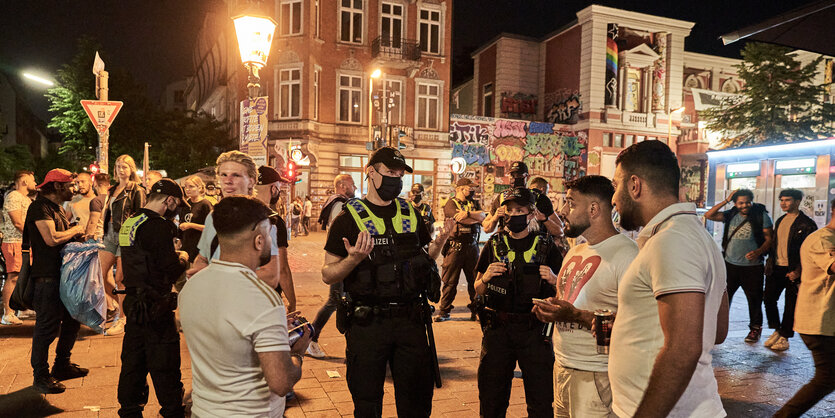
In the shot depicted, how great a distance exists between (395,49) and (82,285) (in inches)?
975

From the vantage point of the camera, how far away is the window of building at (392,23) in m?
28.1

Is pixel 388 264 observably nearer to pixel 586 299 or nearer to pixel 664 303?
pixel 586 299

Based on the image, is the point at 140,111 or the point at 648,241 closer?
the point at 648,241

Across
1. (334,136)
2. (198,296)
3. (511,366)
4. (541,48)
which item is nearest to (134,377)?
(198,296)

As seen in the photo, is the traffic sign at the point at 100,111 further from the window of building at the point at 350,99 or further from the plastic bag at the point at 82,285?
the window of building at the point at 350,99

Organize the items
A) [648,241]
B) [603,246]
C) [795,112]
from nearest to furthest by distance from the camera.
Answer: [648,241] → [603,246] → [795,112]

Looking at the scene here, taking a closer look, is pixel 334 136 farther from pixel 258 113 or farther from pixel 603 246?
pixel 603 246

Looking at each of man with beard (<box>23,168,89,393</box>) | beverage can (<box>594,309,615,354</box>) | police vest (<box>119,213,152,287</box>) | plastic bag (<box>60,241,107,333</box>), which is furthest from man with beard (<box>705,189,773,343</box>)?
man with beard (<box>23,168,89,393</box>)

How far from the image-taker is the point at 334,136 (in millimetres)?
27250

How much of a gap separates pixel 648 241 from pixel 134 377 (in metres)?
3.62

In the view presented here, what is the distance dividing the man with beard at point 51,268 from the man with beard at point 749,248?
319 inches

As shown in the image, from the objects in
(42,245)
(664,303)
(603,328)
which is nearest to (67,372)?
(42,245)

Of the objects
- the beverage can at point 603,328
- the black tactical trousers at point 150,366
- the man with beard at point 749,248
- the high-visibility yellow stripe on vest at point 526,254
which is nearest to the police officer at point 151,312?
the black tactical trousers at point 150,366

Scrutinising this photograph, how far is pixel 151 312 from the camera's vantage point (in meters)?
3.68
